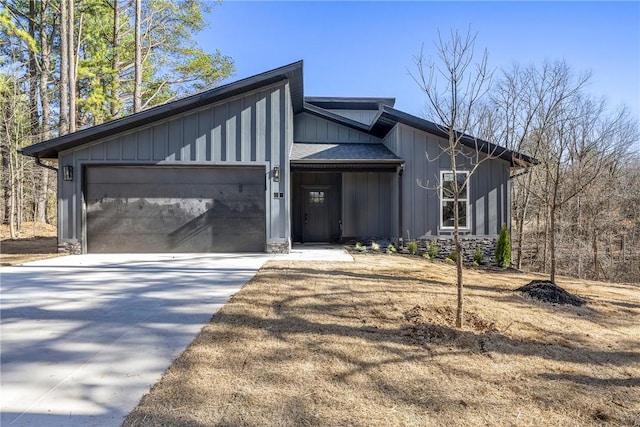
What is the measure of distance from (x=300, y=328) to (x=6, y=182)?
1745 cm

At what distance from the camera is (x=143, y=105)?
17.1 m

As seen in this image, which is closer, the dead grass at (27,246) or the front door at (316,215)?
the dead grass at (27,246)

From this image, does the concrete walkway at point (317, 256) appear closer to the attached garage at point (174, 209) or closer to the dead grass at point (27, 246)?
the attached garage at point (174, 209)

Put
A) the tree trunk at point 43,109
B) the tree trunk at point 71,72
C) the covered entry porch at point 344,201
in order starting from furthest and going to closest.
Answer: the tree trunk at point 43,109
the tree trunk at point 71,72
the covered entry porch at point 344,201

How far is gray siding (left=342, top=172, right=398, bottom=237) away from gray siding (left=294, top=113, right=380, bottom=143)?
1.64m

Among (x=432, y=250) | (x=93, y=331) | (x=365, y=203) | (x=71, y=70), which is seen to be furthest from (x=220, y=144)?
(x=71, y=70)

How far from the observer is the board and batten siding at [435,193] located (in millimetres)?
10281

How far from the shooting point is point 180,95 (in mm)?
17453

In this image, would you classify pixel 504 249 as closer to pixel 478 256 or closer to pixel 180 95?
pixel 478 256

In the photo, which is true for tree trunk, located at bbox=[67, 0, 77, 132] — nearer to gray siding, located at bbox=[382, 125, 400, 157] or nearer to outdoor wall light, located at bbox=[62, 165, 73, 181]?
outdoor wall light, located at bbox=[62, 165, 73, 181]

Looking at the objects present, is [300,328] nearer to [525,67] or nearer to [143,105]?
[525,67]

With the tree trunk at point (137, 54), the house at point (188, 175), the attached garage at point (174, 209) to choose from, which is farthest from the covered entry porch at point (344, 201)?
the tree trunk at point (137, 54)

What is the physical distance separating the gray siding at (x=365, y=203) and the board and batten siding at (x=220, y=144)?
126 inches

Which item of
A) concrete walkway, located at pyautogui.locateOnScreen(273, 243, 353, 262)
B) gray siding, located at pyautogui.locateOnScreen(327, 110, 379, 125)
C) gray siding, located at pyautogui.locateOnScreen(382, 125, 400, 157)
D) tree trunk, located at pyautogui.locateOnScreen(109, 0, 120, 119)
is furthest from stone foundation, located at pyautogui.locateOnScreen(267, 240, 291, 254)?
tree trunk, located at pyautogui.locateOnScreen(109, 0, 120, 119)
